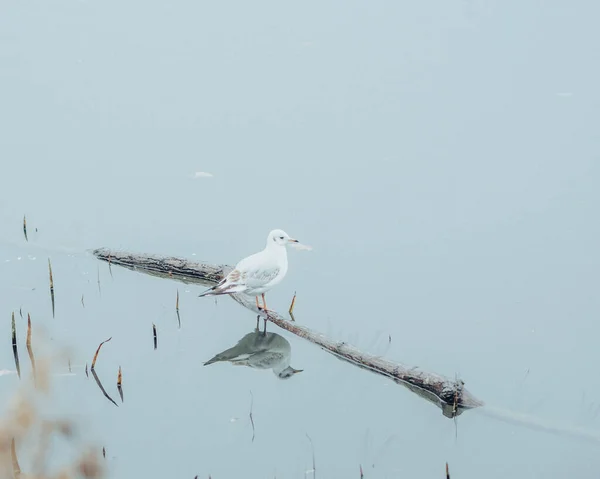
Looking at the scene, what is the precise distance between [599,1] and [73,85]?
649cm

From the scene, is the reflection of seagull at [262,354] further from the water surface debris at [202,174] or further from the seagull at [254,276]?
the water surface debris at [202,174]

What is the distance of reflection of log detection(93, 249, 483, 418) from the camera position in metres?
4.67

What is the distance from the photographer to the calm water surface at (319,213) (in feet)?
15.1

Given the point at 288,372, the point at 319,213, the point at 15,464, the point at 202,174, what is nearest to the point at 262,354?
the point at 288,372

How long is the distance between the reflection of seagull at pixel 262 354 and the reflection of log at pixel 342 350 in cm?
13

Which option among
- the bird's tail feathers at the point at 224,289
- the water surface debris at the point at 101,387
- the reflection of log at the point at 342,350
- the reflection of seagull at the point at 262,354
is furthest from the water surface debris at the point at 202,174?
the water surface debris at the point at 101,387

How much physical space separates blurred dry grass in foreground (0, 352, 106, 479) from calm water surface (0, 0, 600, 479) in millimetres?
112

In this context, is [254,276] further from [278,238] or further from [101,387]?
[101,387]

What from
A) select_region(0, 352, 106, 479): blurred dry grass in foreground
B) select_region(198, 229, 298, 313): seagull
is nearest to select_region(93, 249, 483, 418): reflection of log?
select_region(198, 229, 298, 313): seagull

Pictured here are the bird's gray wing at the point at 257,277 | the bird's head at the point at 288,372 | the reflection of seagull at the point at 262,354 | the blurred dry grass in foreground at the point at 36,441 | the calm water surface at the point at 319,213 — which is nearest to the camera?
the blurred dry grass in foreground at the point at 36,441

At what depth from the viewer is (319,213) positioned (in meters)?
7.25

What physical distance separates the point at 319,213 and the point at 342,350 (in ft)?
7.92

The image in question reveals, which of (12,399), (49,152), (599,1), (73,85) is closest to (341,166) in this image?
(49,152)

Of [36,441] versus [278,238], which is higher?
[278,238]
